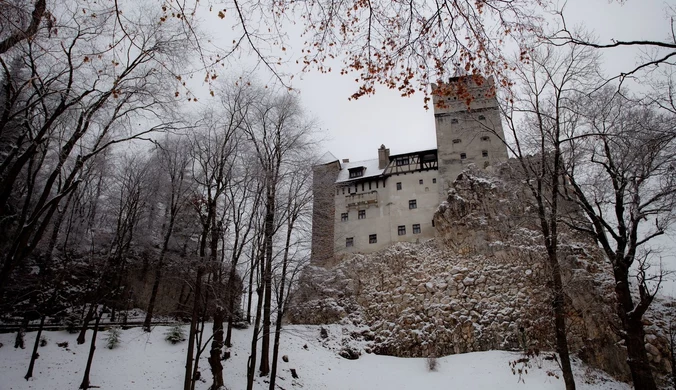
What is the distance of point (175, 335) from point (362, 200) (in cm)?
2213

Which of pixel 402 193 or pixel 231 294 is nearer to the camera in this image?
pixel 231 294

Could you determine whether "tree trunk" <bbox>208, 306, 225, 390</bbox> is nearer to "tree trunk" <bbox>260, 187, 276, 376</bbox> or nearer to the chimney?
"tree trunk" <bbox>260, 187, 276, 376</bbox>

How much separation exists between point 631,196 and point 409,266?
764 inches

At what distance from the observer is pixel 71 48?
7.44 m

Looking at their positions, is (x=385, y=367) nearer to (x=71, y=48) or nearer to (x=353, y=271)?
(x=353, y=271)

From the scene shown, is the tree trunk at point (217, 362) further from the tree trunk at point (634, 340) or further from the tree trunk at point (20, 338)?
the tree trunk at point (634, 340)

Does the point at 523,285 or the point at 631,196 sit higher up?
the point at 631,196

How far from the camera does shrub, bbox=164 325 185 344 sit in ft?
55.4

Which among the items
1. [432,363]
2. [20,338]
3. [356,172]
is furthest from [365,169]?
[20,338]

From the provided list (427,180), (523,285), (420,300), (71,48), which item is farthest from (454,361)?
(71,48)

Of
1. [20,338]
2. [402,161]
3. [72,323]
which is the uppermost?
[402,161]

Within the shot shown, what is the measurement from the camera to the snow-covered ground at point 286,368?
13117 mm

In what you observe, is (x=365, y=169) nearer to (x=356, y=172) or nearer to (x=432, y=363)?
(x=356, y=172)

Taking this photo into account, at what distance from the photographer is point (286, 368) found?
18.3 meters
